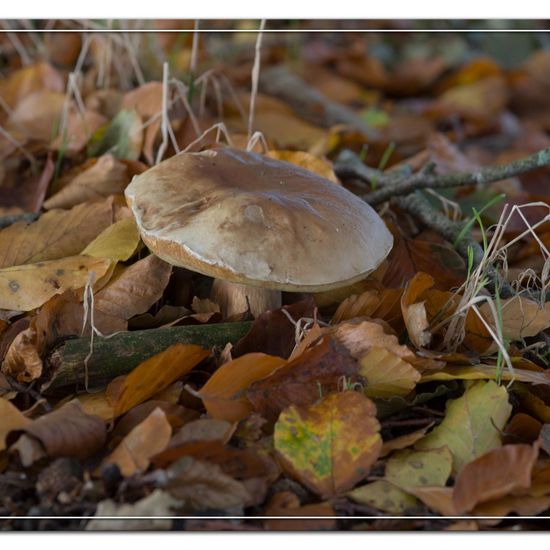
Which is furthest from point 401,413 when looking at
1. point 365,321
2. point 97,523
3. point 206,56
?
point 206,56

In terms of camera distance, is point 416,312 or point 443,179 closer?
point 416,312

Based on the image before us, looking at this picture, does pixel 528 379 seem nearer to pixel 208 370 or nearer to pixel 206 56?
pixel 208 370

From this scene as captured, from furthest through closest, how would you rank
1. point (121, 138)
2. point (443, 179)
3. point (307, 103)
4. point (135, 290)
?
point (307, 103)
point (121, 138)
point (443, 179)
point (135, 290)

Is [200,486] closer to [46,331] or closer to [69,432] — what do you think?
[69,432]

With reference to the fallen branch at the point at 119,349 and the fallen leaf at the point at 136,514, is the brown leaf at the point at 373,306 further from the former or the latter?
the fallen leaf at the point at 136,514

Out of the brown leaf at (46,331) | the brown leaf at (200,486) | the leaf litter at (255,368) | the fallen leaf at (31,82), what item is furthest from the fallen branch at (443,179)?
the fallen leaf at (31,82)

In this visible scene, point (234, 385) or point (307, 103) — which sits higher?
point (234, 385)

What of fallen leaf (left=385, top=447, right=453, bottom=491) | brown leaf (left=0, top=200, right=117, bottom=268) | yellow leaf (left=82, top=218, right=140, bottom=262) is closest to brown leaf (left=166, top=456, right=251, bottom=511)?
fallen leaf (left=385, top=447, right=453, bottom=491)

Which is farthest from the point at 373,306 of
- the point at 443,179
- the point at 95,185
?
the point at 95,185
